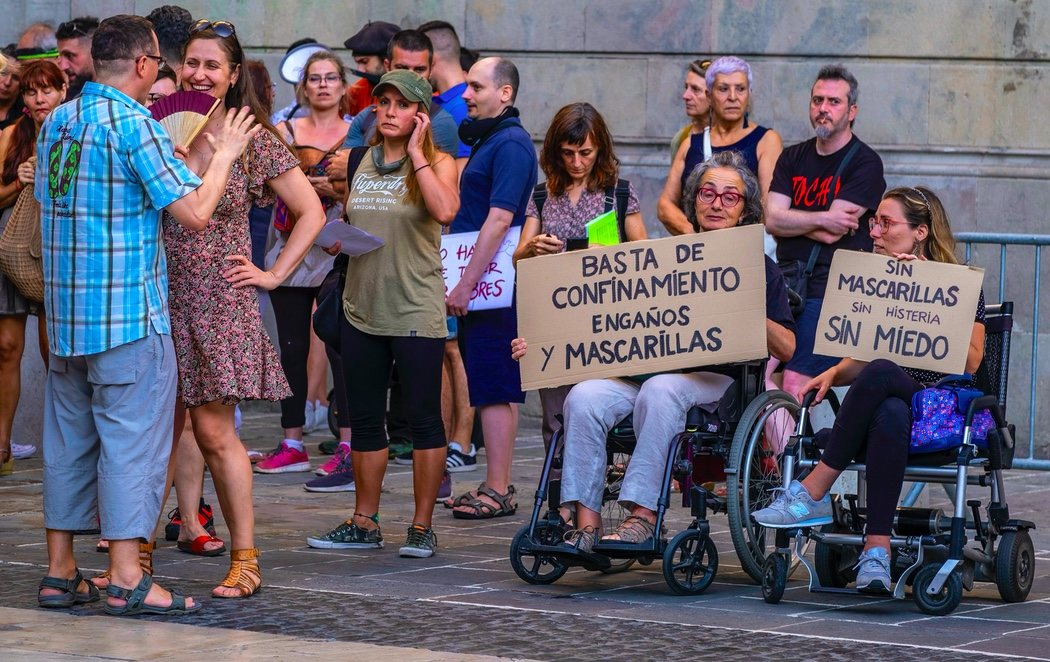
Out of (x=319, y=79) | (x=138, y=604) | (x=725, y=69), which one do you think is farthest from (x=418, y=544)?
(x=319, y=79)

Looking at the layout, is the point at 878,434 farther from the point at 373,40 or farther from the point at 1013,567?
the point at 373,40

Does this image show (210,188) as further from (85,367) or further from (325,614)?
(325,614)

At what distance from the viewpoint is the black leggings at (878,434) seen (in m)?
6.48

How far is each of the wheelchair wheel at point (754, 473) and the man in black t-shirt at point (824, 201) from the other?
1468 mm

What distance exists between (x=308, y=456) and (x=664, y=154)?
2.94 m

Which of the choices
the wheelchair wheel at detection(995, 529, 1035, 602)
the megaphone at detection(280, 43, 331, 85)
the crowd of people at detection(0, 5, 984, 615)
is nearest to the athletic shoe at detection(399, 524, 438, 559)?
the crowd of people at detection(0, 5, 984, 615)

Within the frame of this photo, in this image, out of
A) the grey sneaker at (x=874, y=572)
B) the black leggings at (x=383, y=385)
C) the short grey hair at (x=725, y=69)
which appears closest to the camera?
the grey sneaker at (x=874, y=572)

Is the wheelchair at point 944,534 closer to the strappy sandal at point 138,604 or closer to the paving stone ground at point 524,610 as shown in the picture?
the paving stone ground at point 524,610

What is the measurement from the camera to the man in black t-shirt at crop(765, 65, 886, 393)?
28.0ft

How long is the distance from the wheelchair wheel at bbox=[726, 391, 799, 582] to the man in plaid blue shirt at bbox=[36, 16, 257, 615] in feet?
6.25

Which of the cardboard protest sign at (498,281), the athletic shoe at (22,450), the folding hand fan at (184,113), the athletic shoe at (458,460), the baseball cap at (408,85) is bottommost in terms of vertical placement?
the athletic shoe at (22,450)

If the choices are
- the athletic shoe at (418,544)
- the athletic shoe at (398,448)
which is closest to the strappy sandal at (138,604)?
the athletic shoe at (418,544)

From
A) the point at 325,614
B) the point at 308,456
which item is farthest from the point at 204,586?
the point at 308,456

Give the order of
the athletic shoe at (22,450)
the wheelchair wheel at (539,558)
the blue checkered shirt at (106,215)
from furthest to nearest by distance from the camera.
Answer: the athletic shoe at (22,450)
the wheelchair wheel at (539,558)
the blue checkered shirt at (106,215)
